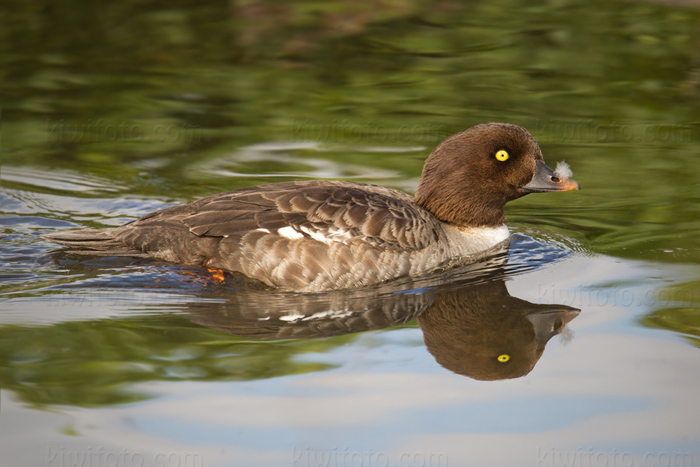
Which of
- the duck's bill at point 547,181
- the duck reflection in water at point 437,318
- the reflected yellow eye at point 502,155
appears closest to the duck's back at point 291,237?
the duck reflection in water at point 437,318

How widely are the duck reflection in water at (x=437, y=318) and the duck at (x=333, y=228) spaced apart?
9.0 inches

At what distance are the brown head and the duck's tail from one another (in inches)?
108

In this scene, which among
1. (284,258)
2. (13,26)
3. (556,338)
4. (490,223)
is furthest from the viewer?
(13,26)

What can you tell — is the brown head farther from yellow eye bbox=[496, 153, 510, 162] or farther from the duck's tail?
the duck's tail

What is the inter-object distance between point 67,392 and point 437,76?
896 centimetres

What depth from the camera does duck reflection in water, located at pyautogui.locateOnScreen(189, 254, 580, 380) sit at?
19.7ft

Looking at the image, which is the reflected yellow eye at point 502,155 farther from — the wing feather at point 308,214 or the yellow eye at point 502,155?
the wing feather at point 308,214

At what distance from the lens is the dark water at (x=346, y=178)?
5215mm

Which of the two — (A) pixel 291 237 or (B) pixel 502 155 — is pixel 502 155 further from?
(A) pixel 291 237

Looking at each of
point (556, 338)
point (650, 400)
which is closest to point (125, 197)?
point (556, 338)

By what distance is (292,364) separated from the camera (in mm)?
5781

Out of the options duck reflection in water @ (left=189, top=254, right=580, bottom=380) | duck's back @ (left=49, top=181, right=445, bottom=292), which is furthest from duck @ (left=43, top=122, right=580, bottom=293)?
duck reflection in water @ (left=189, top=254, right=580, bottom=380)

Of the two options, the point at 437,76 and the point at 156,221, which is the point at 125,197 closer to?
the point at 156,221

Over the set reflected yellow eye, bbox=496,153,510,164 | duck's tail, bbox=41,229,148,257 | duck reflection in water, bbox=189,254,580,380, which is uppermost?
reflected yellow eye, bbox=496,153,510,164
